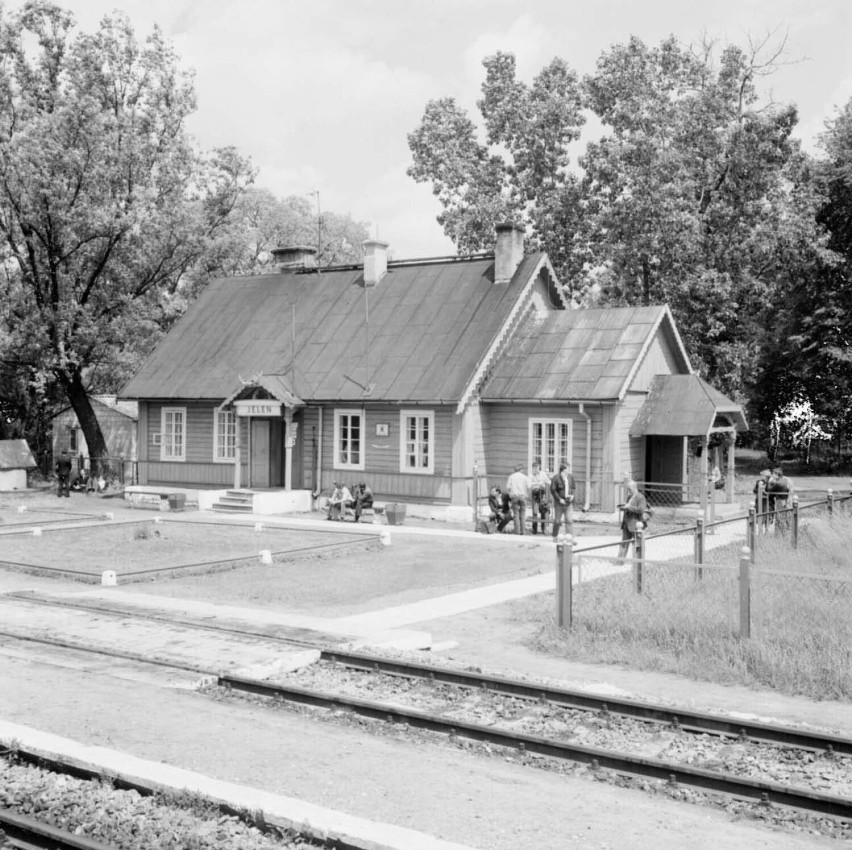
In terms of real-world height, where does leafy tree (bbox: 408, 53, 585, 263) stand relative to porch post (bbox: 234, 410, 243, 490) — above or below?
above

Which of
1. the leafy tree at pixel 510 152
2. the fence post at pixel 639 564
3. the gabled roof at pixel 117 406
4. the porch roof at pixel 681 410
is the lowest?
the fence post at pixel 639 564

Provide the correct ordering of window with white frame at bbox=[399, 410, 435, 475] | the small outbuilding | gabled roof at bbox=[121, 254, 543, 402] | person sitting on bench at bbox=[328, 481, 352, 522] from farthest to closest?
the small outbuilding → gabled roof at bbox=[121, 254, 543, 402] → window with white frame at bbox=[399, 410, 435, 475] → person sitting on bench at bbox=[328, 481, 352, 522]

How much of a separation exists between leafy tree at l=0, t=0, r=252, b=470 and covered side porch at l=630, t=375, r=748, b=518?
19.2 meters

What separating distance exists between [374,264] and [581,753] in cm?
2703

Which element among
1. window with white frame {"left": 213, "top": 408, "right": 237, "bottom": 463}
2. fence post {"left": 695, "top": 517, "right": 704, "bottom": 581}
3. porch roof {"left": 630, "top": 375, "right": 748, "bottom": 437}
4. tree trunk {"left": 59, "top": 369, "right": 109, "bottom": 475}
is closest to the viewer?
fence post {"left": 695, "top": 517, "right": 704, "bottom": 581}

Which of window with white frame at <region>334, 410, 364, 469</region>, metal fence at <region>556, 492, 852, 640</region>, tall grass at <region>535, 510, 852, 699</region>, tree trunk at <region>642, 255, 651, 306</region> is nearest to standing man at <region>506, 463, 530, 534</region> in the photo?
metal fence at <region>556, 492, 852, 640</region>

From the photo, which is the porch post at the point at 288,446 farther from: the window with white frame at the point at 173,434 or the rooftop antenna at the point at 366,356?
the window with white frame at the point at 173,434

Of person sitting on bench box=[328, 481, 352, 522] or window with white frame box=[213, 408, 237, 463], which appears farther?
window with white frame box=[213, 408, 237, 463]

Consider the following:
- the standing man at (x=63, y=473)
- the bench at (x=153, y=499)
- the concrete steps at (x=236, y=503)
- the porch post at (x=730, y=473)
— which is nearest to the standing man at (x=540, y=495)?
the porch post at (x=730, y=473)

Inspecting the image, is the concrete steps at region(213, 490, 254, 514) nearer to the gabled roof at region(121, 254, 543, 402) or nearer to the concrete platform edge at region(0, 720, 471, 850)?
the gabled roof at region(121, 254, 543, 402)

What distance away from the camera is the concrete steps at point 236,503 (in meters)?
31.3

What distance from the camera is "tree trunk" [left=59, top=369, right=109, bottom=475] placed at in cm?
3853

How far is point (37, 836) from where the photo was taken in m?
7.36

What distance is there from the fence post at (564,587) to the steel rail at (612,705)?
2.82m
